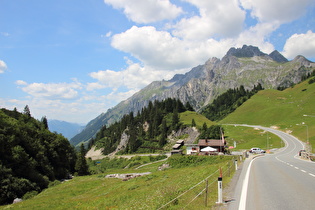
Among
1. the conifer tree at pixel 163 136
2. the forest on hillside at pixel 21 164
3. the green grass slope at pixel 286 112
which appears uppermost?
the green grass slope at pixel 286 112

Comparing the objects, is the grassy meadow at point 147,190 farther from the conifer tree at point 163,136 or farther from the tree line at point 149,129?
the tree line at point 149,129

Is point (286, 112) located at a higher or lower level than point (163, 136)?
higher

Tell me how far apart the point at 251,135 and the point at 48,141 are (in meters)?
97.0

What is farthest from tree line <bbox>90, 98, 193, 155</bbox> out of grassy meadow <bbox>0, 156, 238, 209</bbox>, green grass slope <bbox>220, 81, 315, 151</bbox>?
grassy meadow <bbox>0, 156, 238, 209</bbox>

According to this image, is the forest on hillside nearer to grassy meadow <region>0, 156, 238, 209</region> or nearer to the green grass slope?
grassy meadow <region>0, 156, 238, 209</region>

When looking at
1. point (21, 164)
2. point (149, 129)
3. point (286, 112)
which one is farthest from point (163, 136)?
point (21, 164)

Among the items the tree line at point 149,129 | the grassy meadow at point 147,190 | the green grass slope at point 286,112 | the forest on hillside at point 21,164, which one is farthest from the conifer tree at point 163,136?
the grassy meadow at point 147,190

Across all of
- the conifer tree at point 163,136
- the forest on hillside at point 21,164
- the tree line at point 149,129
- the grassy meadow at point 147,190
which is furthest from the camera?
the tree line at point 149,129

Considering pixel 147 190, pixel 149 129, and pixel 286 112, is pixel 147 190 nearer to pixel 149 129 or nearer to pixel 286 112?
pixel 149 129

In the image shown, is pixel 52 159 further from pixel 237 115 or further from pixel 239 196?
pixel 237 115

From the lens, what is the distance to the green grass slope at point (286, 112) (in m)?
118

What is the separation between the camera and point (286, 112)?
14912cm

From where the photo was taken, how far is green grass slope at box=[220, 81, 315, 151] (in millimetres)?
117887

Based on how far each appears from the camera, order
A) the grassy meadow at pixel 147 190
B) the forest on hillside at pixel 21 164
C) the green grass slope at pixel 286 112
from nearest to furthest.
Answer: the grassy meadow at pixel 147 190 < the forest on hillside at pixel 21 164 < the green grass slope at pixel 286 112
